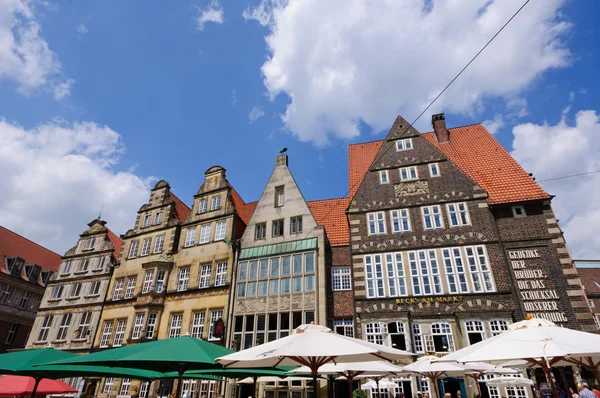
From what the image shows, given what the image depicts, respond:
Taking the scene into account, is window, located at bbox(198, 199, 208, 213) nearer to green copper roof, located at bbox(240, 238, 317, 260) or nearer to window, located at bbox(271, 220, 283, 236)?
green copper roof, located at bbox(240, 238, 317, 260)

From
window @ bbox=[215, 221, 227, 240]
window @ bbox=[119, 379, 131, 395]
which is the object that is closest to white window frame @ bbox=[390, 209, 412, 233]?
window @ bbox=[215, 221, 227, 240]

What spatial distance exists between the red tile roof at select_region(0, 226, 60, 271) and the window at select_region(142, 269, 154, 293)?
22566mm

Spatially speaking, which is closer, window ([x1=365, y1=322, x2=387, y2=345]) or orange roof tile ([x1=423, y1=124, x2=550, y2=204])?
window ([x1=365, y1=322, x2=387, y2=345])

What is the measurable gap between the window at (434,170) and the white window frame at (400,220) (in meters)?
3.08

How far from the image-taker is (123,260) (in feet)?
94.5

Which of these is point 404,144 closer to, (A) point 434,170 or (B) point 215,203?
(A) point 434,170

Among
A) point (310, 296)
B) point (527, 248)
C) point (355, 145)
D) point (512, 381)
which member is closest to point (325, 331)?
point (512, 381)

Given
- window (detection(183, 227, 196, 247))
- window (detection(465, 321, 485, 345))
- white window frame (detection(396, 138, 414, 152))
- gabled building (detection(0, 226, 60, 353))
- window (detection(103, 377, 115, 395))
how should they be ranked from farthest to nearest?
gabled building (detection(0, 226, 60, 353))
window (detection(183, 227, 196, 247))
white window frame (detection(396, 138, 414, 152))
window (detection(103, 377, 115, 395))
window (detection(465, 321, 485, 345))

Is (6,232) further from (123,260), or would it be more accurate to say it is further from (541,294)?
(541,294)

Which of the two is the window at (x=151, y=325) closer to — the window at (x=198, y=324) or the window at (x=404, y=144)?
the window at (x=198, y=324)

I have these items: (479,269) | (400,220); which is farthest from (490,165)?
(479,269)

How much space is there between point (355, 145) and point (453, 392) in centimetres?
1970

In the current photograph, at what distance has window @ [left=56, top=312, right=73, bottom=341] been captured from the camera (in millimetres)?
27948

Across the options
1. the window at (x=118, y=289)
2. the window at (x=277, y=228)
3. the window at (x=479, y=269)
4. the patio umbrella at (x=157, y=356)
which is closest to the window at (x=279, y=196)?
the window at (x=277, y=228)
